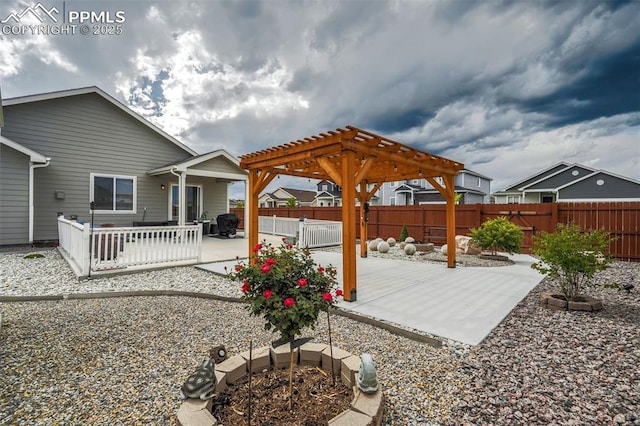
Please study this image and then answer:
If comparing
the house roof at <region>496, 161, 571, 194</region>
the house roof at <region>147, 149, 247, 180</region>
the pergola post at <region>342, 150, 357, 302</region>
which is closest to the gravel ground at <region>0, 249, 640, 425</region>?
the pergola post at <region>342, 150, 357, 302</region>

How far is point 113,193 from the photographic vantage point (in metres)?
10.3

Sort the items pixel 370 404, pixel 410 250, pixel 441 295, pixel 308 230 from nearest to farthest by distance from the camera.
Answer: pixel 370 404 → pixel 441 295 → pixel 410 250 → pixel 308 230

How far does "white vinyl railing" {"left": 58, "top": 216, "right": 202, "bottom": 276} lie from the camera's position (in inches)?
224

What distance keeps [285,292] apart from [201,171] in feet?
30.9

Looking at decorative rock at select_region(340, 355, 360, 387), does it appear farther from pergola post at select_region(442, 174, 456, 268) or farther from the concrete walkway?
pergola post at select_region(442, 174, 456, 268)

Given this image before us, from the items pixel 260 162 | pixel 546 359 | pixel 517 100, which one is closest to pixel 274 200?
pixel 517 100

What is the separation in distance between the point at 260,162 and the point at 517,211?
→ 9431 millimetres

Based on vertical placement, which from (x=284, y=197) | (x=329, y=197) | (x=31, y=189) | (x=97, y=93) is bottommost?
(x=31, y=189)

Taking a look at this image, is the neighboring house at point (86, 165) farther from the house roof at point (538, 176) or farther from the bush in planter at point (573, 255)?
the house roof at point (538, 176)

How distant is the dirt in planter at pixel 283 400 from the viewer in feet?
5.61

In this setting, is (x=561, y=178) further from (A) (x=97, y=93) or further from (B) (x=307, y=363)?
(A) (x=97, y=93)

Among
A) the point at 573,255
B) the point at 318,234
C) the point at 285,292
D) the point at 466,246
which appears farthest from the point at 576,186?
the point at 285,292

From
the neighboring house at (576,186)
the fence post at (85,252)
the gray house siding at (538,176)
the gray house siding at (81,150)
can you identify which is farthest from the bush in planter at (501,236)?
the gray house siding at (538,176)

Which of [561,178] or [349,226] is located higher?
[561,178]
